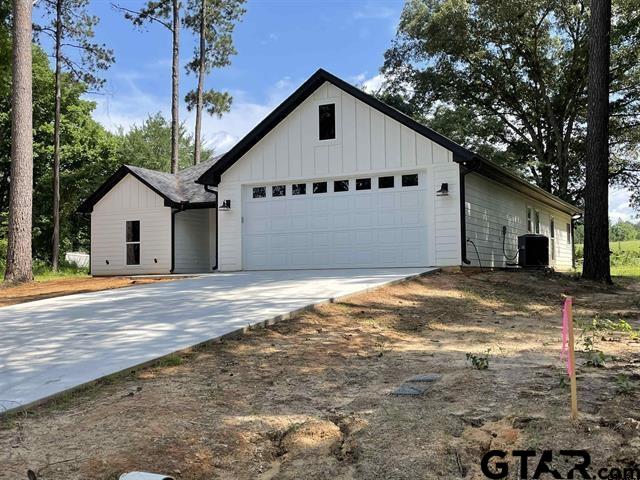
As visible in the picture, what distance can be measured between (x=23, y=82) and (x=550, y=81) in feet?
73.8

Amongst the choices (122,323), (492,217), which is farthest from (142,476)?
(492,217)

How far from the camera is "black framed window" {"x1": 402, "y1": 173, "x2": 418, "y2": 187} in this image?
515 inches

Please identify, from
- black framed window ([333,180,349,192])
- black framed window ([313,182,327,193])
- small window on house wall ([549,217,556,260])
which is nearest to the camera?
black framed window ([333,180,349,192])

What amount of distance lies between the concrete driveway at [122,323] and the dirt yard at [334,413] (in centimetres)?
37

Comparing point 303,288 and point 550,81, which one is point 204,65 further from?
point 303,288

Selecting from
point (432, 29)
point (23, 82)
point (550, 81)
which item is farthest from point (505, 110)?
point (23, 82)

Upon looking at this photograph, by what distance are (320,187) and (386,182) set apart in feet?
5.82

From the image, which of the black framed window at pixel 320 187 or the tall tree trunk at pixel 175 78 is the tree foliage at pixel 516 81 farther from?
the black framed window at pixel 320 187

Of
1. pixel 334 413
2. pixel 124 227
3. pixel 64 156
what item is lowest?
pixel 334 413

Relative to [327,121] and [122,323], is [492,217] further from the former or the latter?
[122,323]

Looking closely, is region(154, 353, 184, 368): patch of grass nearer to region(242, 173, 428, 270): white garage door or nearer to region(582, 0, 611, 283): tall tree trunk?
region(242, 173, 428, 270): white garage door

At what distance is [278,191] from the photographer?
1459 cm

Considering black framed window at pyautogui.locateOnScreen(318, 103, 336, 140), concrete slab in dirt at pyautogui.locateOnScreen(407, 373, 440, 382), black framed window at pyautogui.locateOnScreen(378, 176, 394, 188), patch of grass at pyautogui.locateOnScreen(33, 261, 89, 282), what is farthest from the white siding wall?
concrete slab in dirt at pyautogui.locateOnScreen(407, 373, 440, 382)

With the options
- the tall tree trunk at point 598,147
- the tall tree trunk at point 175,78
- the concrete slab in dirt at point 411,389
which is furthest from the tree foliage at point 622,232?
the concrete slab in dirt at point 411,389
